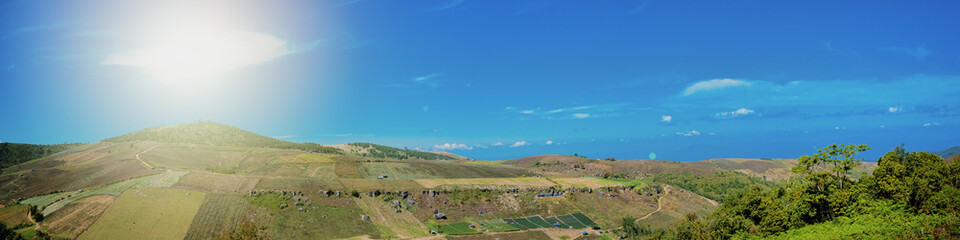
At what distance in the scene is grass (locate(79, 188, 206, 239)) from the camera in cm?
8431

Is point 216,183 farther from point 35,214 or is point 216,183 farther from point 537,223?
point 537,223

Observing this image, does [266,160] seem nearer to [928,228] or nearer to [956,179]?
[928,228]

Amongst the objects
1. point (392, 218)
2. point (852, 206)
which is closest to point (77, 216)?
point (392, 218)

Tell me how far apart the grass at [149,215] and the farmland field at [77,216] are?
161 centimetres

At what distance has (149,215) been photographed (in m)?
93.8

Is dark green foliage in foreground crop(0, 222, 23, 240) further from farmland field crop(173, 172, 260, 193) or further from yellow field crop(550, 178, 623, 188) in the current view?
yellow field crop(550, 178, 623, 188)

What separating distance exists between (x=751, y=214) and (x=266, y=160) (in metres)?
185

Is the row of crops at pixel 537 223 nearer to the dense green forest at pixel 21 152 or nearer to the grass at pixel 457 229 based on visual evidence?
the grass at pixel 457 229

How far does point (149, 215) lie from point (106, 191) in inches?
1021

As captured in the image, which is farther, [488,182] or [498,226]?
[488,182]

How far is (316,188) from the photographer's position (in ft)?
416

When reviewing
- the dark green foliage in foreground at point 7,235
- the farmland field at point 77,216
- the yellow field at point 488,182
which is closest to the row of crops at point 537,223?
the yellow field at point 488,182

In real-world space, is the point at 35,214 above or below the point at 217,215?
above

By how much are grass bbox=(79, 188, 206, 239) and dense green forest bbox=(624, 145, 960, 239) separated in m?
A: 115
